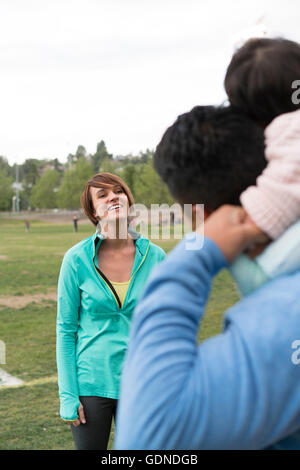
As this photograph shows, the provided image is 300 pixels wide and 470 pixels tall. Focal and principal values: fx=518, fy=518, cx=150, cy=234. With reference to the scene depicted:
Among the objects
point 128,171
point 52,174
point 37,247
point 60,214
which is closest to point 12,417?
point 37,247

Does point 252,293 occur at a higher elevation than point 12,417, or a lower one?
higher

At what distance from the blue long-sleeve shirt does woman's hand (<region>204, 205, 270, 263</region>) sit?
0.20 ft

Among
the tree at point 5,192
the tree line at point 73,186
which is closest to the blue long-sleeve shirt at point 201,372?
the tree line at point 73,186

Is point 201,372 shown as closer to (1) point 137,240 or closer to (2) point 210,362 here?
(2) point 210,362

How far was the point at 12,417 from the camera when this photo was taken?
505cm

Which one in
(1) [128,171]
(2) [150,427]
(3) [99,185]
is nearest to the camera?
(2) [150,427]

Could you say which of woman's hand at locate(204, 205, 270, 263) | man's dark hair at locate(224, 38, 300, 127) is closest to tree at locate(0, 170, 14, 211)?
man's dark hair at locate(224, 38, 300, 127)

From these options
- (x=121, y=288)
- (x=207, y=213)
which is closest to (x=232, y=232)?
(x=207, y=213)

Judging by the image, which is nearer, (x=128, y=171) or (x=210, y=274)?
(x=210, y=274)

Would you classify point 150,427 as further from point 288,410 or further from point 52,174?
point 52,174

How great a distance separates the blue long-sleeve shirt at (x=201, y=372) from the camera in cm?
77

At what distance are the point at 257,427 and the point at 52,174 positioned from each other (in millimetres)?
75666

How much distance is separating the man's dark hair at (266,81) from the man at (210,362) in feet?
0.76

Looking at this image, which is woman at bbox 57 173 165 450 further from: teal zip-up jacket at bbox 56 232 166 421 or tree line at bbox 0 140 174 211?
tree line at bbox 0 140 174 211
